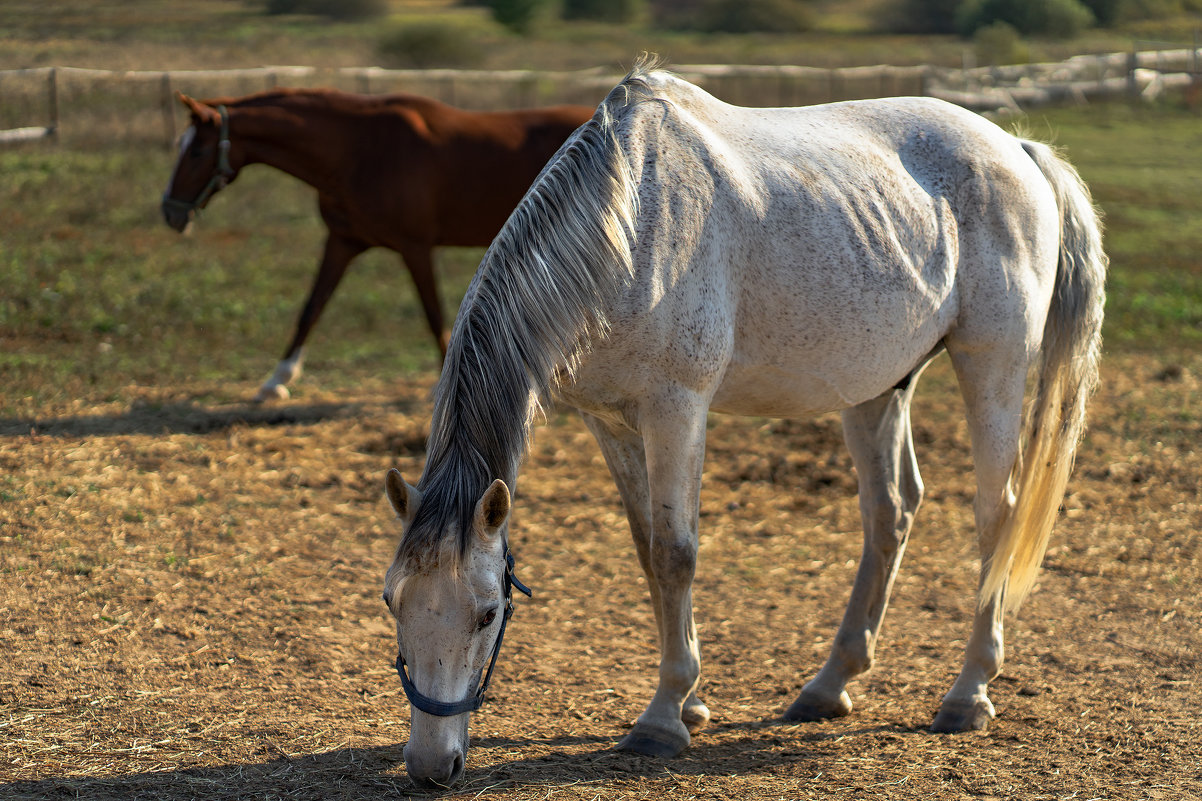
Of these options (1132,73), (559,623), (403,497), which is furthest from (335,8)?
(403,497)

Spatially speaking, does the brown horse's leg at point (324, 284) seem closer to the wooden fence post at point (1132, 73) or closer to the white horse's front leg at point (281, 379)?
the white horse's front leg at point (281, 379)

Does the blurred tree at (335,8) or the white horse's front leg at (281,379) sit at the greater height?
the blurred tree at (335,8)

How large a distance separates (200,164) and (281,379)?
1.41m

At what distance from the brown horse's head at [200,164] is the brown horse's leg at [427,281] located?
1197mm

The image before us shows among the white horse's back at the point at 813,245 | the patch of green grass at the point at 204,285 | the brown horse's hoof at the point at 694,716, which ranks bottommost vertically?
the patch of green grass at the point at 204,285

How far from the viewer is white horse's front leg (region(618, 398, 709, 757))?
3.00 metres

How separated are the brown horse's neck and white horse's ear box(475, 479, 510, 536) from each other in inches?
191

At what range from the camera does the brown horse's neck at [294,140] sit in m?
6.68

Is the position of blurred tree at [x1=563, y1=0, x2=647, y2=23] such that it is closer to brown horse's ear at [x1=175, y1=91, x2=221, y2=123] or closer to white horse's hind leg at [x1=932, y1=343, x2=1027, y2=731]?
brown horse's ear at [x1=175, y1=91, x2=221, y2=123]

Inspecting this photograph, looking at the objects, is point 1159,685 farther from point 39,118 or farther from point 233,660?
point 39,118

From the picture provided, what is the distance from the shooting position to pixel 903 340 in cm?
336

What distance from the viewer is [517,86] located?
19.0 meters

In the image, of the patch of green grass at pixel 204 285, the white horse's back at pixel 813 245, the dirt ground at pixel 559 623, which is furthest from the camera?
the patch of green grass at pixel 204 285

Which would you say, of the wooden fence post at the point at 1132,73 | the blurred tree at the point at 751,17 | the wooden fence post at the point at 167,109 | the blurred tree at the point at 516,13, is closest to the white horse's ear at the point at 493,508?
the wooden fence post at the point at 167,109
